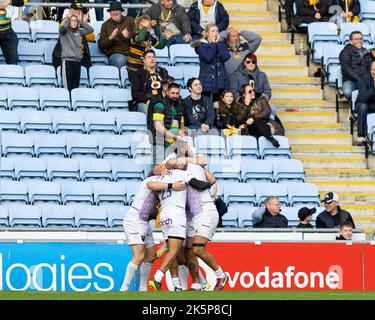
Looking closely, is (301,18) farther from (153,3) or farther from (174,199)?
(174,199)

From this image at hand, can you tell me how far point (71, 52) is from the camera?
29.4 meters

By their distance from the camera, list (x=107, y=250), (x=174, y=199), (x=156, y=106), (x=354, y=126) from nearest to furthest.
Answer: (x=174, y=199) → (x=107, y=250) → (x=156, y=106) → (x=354, y=126)

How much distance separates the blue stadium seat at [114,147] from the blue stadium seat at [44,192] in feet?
4.56

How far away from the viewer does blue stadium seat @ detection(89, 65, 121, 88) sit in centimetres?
2970

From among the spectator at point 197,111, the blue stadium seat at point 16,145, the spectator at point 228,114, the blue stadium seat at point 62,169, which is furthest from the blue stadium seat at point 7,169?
the spectator at point 228,114

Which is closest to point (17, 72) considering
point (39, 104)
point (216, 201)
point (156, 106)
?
point (39, 104)

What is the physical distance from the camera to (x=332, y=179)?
2981 cm

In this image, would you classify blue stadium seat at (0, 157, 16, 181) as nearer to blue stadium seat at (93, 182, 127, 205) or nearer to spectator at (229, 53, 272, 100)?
blue stadium seat at (93, 182, 127, 205)

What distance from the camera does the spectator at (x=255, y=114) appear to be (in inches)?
1144

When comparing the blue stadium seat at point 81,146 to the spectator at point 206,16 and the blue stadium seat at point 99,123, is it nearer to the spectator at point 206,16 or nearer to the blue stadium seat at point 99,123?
the blue stadium seat at point 99,123

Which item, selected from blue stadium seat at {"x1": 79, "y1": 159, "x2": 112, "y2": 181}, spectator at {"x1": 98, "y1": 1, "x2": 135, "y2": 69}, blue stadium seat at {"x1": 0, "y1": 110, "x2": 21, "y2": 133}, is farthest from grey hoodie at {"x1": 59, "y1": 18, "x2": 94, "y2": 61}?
blue stadium seat at {"x1": 79, "y1": 159, "x2": 112, "y2": 181}

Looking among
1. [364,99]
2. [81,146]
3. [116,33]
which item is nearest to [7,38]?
[116,33]

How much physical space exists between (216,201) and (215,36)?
182 inches

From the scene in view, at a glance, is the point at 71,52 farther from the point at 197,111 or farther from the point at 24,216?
the point at 24,216
